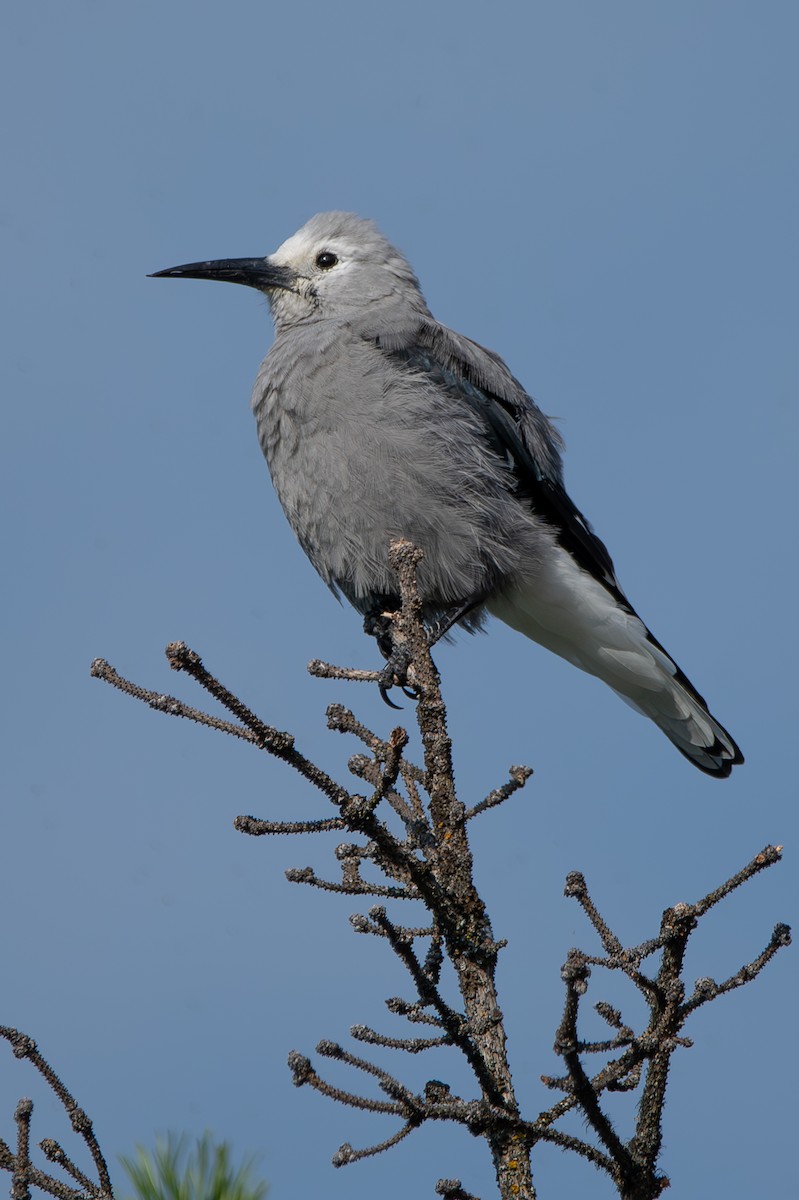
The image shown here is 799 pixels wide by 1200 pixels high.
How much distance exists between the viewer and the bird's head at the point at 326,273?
206 inches

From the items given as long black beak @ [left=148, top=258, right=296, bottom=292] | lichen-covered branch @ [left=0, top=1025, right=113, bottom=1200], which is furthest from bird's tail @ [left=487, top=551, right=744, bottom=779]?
lichen-covered branch @ [left=0, top=1025, right=113, bottom=1200]

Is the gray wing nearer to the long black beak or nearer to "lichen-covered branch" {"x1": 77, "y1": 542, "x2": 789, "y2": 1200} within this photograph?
the long black beak

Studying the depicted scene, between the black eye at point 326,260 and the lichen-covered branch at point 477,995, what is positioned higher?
the black eye at point 326,260

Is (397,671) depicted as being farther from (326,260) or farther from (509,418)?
(326,260)

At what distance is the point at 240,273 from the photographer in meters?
5.45

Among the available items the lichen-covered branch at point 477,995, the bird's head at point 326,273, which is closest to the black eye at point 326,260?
the bird's head at point 326,273

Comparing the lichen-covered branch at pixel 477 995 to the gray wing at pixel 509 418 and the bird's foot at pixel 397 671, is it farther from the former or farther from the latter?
the gray wing at pixel 509 418

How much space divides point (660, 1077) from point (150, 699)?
3.72 ft

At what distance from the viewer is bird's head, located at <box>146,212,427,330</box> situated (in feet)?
17.2

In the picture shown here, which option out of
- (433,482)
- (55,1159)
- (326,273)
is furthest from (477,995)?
(326,273)

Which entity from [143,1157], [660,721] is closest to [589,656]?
[660,721]

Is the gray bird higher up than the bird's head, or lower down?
lower down

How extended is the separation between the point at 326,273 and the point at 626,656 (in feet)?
6.72

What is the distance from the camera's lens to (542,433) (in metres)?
4.99
